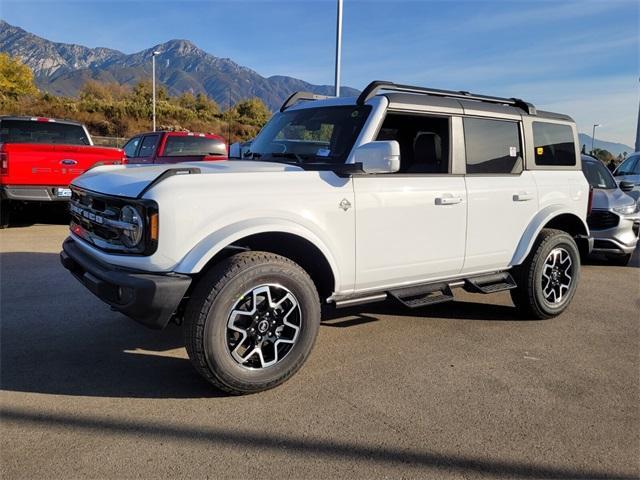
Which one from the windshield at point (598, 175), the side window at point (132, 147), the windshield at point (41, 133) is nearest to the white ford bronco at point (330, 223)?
the windshield at point (598, 175)

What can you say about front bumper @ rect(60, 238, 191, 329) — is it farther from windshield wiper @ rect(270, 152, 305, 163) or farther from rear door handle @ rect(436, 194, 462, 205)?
rear door handle @ rect(436, 194, 462, 205)

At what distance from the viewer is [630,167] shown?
11492mm

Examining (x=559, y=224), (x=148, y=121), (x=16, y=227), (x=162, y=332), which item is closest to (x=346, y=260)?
(x=162, y=332)

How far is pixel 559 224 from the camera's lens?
17.7ft

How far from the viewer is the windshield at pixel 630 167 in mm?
11281

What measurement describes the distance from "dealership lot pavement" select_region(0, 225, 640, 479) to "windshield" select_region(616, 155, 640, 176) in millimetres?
7723

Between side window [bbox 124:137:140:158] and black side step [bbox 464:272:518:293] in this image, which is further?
side window [bbox 124:137:140:158]

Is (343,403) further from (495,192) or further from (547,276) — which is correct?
(547,276)

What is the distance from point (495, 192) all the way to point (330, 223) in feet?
5.87

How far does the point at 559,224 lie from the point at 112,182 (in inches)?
172

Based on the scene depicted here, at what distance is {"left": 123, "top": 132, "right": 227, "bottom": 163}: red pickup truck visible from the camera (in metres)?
10.7

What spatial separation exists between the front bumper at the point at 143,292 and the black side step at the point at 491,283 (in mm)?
2624

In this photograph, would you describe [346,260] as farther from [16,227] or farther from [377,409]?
[16,227]

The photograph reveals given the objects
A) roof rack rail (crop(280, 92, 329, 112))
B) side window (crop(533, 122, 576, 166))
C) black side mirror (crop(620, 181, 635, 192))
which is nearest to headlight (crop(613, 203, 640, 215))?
black side mirror (crop(620, 181, 635, 192))
